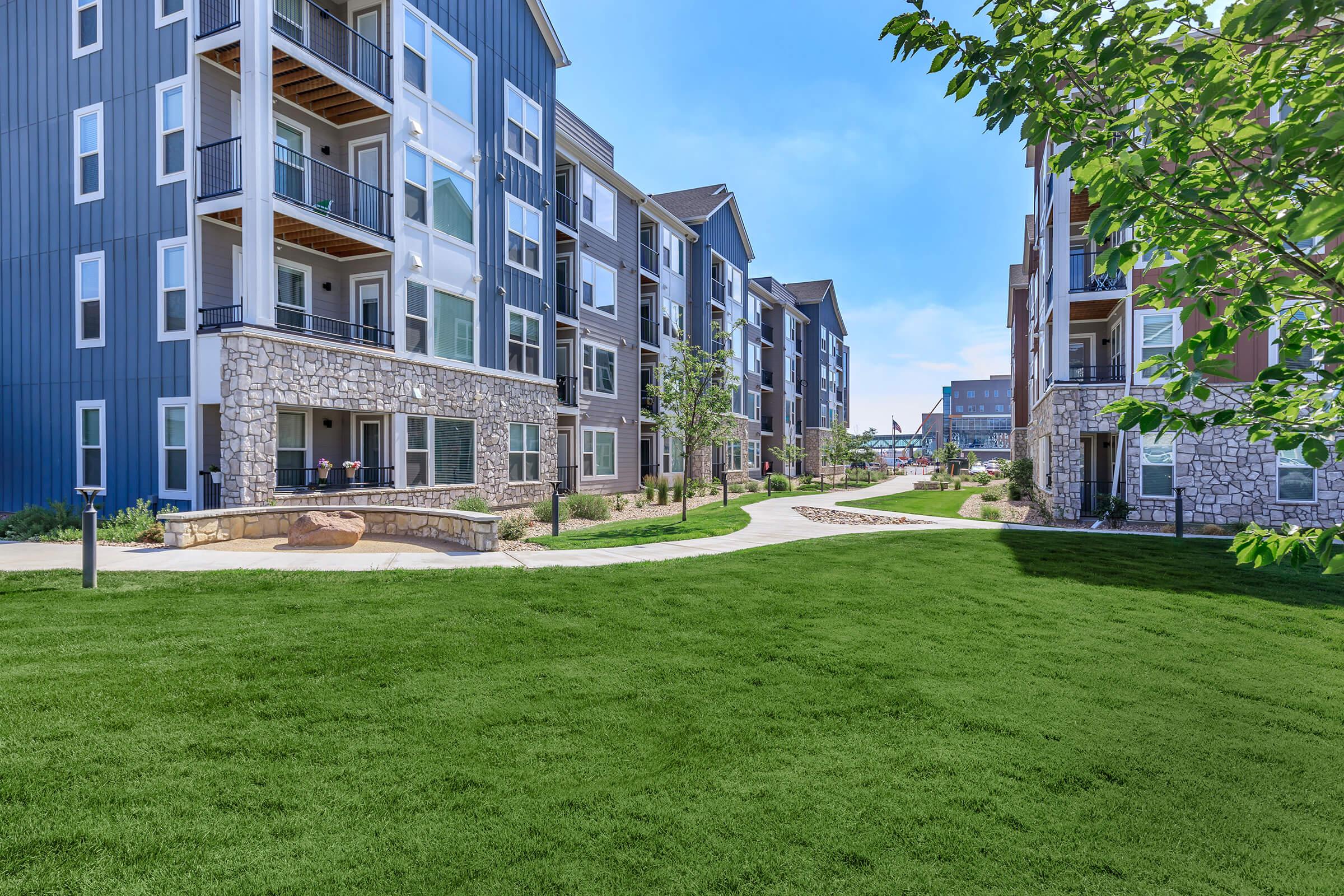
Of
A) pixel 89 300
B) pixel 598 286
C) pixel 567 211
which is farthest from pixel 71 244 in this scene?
pixel 598 286

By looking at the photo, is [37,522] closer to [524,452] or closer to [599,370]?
[524,452]

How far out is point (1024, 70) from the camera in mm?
2559

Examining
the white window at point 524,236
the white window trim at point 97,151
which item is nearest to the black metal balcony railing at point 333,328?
the white window trim at point 97,151

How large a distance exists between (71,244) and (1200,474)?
28311 mm

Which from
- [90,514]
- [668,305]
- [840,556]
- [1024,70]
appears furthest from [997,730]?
[668,305]

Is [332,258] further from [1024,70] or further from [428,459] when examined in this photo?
[1024,70]

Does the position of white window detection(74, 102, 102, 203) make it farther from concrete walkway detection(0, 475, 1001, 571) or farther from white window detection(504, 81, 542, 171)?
white window detection(504, 81, 542, 171)

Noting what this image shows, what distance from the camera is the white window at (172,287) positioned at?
551 inches

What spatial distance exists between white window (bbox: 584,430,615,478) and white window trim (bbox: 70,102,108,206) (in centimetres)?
1499

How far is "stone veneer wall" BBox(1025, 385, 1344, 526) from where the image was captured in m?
16.9

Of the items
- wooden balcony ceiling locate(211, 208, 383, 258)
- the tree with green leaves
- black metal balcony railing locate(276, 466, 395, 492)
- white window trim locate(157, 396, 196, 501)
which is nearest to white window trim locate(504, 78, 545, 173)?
wooden balcony ceiling locate(211, 208, 383, 258)

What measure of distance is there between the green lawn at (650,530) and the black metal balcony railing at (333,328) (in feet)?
21.5

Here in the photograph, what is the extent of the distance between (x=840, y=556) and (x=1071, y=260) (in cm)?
1522

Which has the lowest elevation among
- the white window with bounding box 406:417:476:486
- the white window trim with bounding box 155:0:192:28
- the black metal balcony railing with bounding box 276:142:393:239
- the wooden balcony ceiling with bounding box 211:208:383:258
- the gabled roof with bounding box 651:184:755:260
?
the white window with bounding box 406:417:476:486
